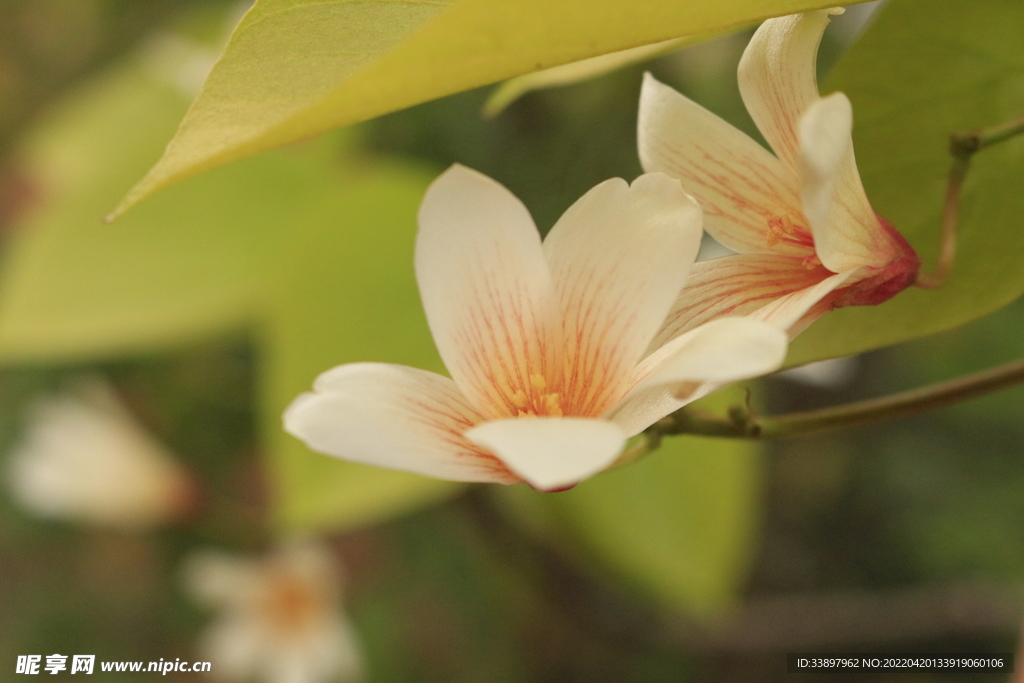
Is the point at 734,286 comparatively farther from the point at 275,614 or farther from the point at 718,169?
the point at 275,614

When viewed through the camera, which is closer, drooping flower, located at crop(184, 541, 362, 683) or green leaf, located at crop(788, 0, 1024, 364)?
green leaf, located at crop(788, 0, 1024, 364)

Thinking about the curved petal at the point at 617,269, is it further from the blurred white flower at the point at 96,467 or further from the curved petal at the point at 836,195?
the blurred white flower at the point at 96,467

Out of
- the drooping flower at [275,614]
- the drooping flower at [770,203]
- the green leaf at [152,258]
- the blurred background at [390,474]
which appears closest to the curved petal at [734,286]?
the drooping flower at [770,203]

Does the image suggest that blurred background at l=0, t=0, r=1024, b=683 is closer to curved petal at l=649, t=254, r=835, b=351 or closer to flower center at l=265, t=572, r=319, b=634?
flower center at l=265, t=572, r=319, b=634

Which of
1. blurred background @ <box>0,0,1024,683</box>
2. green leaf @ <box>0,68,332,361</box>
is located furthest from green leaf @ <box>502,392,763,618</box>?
green leaf @ <box>0,68,332,361</box>

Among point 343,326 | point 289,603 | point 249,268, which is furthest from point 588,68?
point 289,603

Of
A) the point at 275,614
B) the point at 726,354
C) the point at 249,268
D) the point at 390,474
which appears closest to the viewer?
the point at 726,354
